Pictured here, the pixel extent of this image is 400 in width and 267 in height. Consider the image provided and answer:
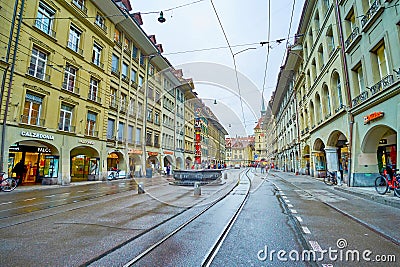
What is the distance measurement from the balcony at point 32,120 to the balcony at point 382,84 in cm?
2115

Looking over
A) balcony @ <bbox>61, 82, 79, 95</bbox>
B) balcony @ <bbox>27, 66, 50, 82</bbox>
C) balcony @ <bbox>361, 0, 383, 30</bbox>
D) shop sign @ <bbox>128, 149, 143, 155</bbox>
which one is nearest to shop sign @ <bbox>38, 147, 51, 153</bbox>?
balcony @ <bbox>61, 82, 79, 95</bbox>

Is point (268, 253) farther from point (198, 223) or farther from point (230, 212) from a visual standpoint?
point (230, 212)

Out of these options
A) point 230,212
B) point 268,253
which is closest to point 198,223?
point 230,212

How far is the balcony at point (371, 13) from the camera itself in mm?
11205

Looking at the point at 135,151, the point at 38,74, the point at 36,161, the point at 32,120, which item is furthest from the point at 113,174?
the point at 38,74

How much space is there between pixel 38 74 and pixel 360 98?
21.7m

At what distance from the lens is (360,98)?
1341cm

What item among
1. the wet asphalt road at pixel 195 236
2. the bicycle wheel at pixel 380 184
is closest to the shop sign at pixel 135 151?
the wet asphalt road at pixel 195 236

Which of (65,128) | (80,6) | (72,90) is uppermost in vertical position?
(80,6)

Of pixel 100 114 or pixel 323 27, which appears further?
pixel 100 114

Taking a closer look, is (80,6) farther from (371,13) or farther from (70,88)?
(371,13)

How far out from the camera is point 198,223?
5.99 m

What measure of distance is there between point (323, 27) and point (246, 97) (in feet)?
31.3

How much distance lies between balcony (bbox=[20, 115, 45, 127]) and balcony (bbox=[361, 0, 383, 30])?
21.5 metres
